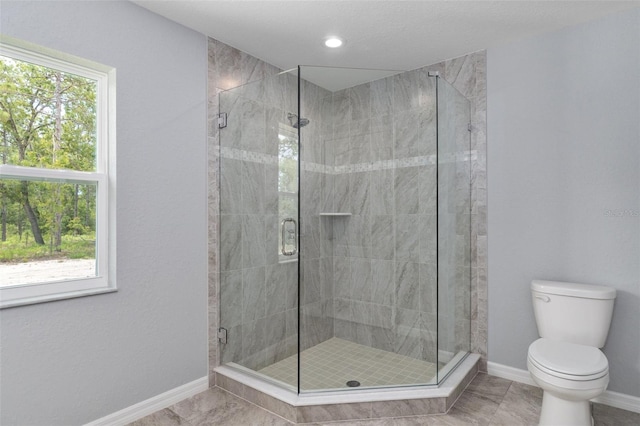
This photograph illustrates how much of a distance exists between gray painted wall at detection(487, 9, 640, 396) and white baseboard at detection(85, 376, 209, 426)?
87.2 inches

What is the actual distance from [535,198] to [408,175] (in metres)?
0.92

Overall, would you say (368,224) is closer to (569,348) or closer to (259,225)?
(259,225)

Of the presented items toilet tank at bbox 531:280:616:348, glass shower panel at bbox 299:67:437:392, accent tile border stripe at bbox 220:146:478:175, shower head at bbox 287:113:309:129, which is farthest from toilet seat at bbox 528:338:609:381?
shower head at bbox 287:113:309:129

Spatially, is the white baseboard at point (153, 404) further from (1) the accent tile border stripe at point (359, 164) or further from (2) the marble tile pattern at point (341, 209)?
(1) the accent tile border stripe at point (359, 164)

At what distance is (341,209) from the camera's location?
9.59 ft

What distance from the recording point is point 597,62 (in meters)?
2.34

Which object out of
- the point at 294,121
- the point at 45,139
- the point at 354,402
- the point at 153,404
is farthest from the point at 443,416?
the point at 45,139

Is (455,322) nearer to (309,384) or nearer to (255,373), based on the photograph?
(309,384)

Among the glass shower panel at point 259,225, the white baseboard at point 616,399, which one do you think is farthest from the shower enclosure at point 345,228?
the white baseboard at point 616,399

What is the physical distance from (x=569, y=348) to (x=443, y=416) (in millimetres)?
840

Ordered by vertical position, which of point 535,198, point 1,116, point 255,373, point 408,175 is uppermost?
point 1,116

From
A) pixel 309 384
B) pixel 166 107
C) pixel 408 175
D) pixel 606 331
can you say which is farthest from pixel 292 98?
pixel 606 331

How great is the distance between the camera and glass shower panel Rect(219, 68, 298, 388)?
240cm

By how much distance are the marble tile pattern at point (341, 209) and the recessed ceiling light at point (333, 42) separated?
1.19 ft
